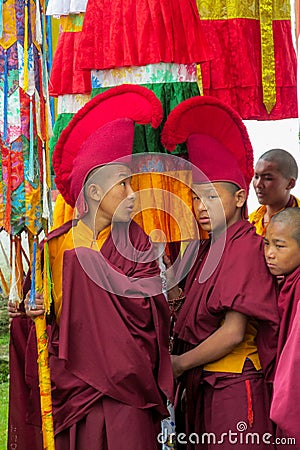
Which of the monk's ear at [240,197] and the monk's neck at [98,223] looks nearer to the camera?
the monk's neck at [98,223]

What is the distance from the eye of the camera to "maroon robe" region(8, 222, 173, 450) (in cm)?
326

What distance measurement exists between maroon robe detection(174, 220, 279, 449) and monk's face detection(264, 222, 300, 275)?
70 millimetres

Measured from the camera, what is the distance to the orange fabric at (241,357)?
3588 mm

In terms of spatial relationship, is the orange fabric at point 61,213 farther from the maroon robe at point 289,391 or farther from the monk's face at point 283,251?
the maroon robe at point 289,391

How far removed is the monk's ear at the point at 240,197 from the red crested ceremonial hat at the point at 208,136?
0.09 ft

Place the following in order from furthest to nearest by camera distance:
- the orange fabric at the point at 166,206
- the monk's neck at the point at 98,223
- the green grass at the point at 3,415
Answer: the green grass at the point at 3,415, the orange fabric at the point at 166,206, the monk's neck at the point at 98,223

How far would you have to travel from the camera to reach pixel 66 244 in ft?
11.4

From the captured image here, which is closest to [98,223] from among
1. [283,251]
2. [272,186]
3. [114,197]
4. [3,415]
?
[114,197]

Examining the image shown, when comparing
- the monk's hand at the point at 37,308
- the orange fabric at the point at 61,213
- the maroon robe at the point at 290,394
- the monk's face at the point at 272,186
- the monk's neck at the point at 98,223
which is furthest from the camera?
the monk's face at the point at 272,186

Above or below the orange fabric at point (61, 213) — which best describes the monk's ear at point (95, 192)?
above

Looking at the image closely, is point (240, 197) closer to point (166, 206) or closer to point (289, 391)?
point (166, 206)

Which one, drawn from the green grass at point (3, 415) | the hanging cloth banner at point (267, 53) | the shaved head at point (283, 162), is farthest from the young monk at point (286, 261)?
the green grass at point (3, 415)

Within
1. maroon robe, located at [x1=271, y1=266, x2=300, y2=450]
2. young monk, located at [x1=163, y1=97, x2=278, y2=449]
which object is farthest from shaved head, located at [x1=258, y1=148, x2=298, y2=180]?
maroon robe, located at [x1=271, y1=266, x2=300, y2=450]

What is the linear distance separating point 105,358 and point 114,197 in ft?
2.06
